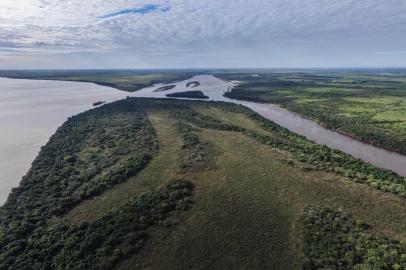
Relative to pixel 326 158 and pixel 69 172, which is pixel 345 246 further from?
pixel 69 172

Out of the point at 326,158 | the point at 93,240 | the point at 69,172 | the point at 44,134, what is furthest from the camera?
the point at 44,134

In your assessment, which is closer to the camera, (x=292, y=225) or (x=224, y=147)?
(x=292, y=225)

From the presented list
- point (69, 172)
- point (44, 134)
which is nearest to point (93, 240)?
point (69, 172)

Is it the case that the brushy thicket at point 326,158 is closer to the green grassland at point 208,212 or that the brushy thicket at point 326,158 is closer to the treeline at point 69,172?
the green grassland at point 208,212

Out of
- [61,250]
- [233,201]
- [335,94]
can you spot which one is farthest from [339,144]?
[335,94]

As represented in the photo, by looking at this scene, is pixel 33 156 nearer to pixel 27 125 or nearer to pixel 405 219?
pixel 27 125

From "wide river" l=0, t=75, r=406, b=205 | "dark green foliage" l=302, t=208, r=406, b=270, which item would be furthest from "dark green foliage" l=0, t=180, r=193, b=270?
"dark green foliage" l=302, t=208, r=406, b=270
